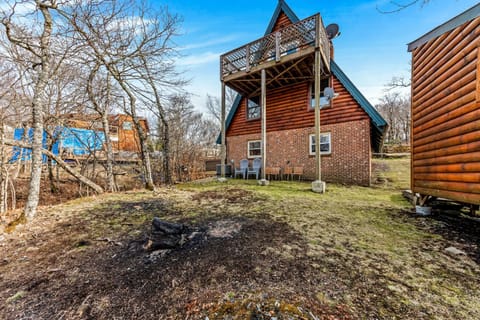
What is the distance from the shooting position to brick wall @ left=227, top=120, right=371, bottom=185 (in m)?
7.59

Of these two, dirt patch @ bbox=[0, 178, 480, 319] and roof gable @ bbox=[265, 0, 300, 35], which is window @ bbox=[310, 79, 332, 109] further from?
dirt patch @ bbox=[0, 178, 480, 319]

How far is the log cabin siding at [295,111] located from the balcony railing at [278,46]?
153cm

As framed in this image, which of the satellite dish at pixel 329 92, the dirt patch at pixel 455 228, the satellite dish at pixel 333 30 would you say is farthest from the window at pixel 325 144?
the satellite dish at pixel 333 30

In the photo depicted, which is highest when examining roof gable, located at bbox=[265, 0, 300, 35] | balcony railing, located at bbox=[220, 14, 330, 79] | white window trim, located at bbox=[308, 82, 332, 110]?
roof gable, located at bbox=[265, 0, 300, 35]

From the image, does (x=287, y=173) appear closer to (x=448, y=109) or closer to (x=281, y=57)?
(x=281, y=57)

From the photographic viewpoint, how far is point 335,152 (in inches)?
320

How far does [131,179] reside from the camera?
1044 centimetres

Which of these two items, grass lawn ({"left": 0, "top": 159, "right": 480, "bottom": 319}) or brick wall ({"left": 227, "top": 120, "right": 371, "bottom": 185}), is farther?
brick wall ({"left": 227, "top": 120, "right": 371, "bottom": 185})

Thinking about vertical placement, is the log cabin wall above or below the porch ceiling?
below

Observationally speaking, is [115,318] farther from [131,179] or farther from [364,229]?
[131,179]

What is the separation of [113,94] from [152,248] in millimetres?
6620

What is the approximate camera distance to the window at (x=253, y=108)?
10.2 m

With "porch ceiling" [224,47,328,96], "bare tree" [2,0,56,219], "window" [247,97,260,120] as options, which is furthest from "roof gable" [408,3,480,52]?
"bare tree" [2,0,56,219]

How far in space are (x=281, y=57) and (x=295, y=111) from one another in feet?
9.41
